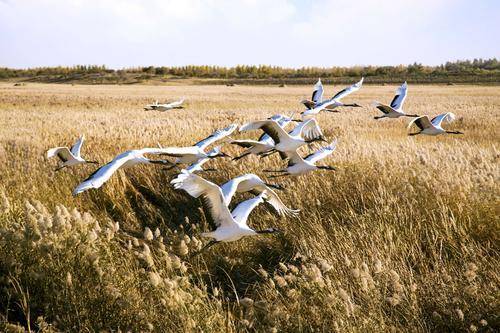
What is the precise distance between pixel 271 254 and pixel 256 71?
296 feet

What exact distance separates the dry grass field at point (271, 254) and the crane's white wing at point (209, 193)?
298mm

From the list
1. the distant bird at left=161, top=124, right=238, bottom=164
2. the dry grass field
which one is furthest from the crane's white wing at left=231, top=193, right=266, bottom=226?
the distant bird at left=161, top=124, right=238, bottom=164

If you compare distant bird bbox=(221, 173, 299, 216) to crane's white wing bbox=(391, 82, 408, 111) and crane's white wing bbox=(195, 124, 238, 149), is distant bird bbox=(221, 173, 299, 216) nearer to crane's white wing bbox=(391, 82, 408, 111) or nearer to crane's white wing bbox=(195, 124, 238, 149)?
crane's white wing bbox=(195, 124, 238, 149)

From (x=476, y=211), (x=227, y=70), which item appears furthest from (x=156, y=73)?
(x=476, y=211)

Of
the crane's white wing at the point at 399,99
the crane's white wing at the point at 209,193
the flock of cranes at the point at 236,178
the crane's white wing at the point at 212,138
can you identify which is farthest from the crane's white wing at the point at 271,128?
the crane's white wing at the point at 399,99

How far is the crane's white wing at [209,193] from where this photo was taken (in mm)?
3273

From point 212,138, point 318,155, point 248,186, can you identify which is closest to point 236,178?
point 248,186

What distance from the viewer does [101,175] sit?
13.2 ft

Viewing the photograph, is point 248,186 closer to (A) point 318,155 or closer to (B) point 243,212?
(B) point 243,212

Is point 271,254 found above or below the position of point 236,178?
below

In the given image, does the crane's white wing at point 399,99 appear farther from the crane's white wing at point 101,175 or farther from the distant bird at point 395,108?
the crane's white wing at point 101,175

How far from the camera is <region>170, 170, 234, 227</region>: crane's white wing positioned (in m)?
3.27

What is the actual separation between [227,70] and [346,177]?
87.7 meters

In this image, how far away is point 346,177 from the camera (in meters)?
5.88
